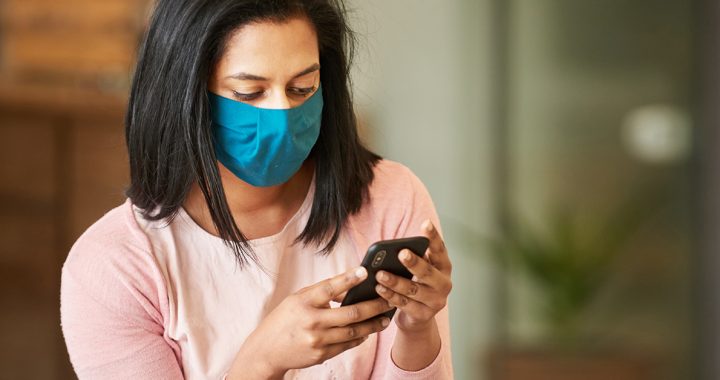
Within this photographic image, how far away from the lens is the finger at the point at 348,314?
1.43 m

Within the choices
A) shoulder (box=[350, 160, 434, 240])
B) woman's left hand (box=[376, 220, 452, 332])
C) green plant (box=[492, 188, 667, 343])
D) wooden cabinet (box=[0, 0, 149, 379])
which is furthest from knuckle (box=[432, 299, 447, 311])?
wooden cabinet (box=[0, 0, 149, 379])

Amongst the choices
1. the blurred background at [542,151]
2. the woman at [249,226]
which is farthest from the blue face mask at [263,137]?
the blurred background at [542,151]

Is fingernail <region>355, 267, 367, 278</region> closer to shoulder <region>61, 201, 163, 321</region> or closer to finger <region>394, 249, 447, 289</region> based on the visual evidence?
finger <region>394, 249, 447, 289</region>

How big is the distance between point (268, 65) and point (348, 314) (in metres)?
0.35

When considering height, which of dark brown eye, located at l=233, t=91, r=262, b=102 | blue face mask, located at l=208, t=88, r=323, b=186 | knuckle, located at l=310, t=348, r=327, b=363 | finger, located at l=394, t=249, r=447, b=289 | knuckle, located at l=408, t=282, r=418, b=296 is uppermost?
dark brown eye, located at l=233, t=91, r=262, b=102

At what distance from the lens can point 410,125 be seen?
404 centimetres

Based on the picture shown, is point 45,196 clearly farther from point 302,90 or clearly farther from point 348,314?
point 348,314

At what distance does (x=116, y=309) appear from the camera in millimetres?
1557

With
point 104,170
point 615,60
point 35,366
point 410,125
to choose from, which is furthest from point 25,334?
point 615,60

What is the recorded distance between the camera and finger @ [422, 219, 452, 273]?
1440 millimetres

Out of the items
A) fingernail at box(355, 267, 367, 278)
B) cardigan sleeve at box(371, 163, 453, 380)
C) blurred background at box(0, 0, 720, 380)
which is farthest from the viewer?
blurred background at box(0, 0, 720, 380)

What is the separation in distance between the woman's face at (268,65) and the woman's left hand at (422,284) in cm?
27

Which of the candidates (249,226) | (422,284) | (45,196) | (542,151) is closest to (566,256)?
(542,151)

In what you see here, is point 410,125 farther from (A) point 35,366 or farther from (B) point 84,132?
(A) point 35,366
